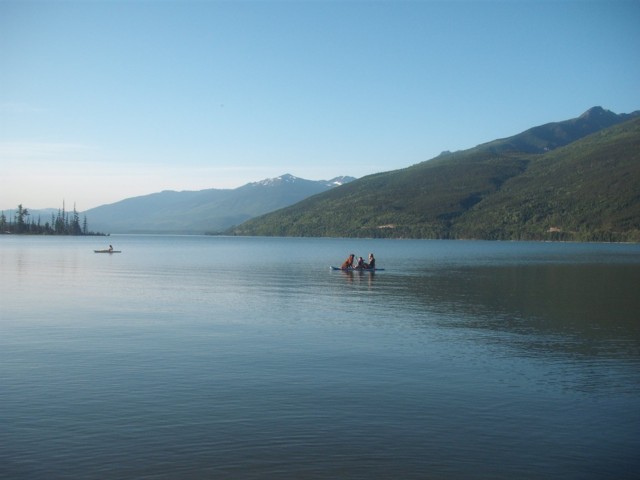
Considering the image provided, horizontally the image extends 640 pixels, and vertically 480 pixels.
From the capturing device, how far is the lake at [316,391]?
14.6 meters

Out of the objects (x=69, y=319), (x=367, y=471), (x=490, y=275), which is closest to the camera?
(x=367, y=471)

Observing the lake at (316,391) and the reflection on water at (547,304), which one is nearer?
the lake at (316,391)

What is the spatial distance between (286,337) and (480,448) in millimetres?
15476

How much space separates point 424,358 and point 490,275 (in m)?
50.9

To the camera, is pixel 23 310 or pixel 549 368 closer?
pixel 549 368

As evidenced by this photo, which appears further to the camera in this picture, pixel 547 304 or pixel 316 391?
pixel 547 304

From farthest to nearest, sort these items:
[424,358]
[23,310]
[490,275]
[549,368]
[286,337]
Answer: [490,275]
[23,310]
[286,337]
[424,358]
[549,368]

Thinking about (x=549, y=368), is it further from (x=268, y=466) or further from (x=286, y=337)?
(x=268, y=466)

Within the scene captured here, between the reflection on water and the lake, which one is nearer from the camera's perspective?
the lake

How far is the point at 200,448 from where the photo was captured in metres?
15.1

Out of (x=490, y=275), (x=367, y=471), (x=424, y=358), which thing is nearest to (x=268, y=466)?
(x=367, y=471)

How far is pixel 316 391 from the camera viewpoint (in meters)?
20.2

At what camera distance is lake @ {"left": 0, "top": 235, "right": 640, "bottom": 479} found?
14609 mm

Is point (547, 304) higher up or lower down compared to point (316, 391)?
lower down
